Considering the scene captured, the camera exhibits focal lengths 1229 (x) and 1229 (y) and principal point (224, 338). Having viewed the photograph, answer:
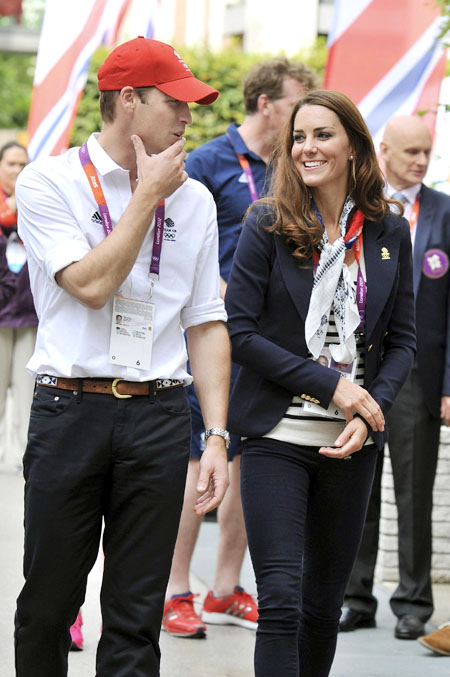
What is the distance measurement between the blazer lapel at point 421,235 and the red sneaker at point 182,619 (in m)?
1.75

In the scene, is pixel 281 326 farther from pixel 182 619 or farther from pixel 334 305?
pixel 182 619

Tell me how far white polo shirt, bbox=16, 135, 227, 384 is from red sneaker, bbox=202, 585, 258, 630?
239 centimetres

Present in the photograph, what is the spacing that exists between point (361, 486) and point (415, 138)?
2.41 m

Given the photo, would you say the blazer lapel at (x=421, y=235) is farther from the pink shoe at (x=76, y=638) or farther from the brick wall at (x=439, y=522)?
the pink shoe at (x=76, y=638)

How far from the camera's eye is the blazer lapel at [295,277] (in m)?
3.90

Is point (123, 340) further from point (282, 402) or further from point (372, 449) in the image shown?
point (372, 449)

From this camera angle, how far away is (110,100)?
135 inches

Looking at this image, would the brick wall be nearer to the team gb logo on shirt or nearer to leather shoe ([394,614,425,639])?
leather shoe ([394,614,425,639])

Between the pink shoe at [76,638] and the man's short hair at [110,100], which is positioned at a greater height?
the man's short hair at [110,100]

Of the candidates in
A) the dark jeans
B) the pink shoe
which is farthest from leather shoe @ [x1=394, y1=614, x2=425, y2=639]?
the dark jeans

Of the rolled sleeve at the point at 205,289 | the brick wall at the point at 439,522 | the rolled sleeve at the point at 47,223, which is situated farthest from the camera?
the brick wall at the point at 439,522

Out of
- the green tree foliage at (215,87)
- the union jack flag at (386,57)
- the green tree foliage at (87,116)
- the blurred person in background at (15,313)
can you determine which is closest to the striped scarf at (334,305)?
the union jack flag at (386,57)

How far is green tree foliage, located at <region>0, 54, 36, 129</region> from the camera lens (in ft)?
155

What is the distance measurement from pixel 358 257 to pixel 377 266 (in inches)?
2.7
